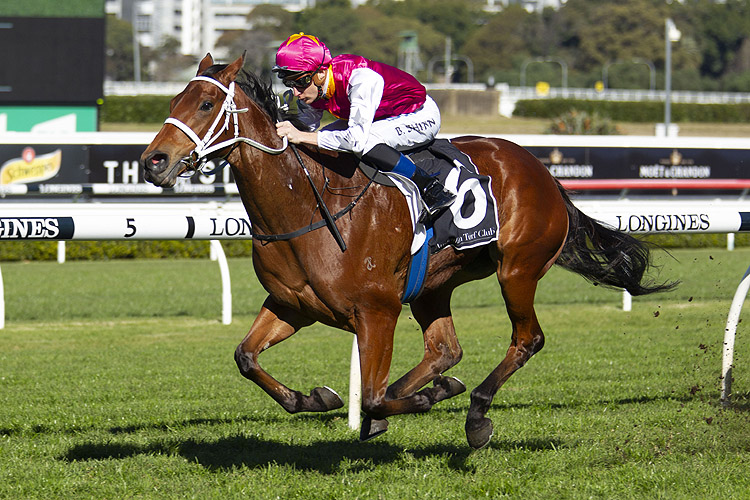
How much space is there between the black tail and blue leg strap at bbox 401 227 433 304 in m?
0.89

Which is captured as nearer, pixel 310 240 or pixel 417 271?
pixel 310 240

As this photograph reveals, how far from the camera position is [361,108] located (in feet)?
12.0

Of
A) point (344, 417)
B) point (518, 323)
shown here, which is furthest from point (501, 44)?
point (518, 323)

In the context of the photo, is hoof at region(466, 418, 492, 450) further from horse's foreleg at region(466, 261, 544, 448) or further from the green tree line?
the green tree line

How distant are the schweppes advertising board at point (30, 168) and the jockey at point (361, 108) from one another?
1138 centimetres

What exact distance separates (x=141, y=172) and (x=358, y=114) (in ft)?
37.7

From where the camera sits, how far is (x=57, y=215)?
4535mm

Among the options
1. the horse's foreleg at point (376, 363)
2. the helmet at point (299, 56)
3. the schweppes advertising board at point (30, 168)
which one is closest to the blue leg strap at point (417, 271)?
the horse's foreleg at point (376, 363)

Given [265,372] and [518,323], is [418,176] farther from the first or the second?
[265,372]

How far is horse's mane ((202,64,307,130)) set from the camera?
3705mm

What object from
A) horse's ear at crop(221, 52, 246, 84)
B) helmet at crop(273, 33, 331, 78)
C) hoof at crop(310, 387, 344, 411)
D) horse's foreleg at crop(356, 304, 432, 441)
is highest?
helmet at crop(273, 33, 331, 78)

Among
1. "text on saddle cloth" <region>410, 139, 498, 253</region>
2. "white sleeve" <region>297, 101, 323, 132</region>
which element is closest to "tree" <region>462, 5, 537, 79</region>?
"text on saddle cloth" <region>410, 139, 498, 253</region>

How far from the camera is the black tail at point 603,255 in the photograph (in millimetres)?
4609

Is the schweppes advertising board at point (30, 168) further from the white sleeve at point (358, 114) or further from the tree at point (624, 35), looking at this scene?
the tree at point (624, 35)
